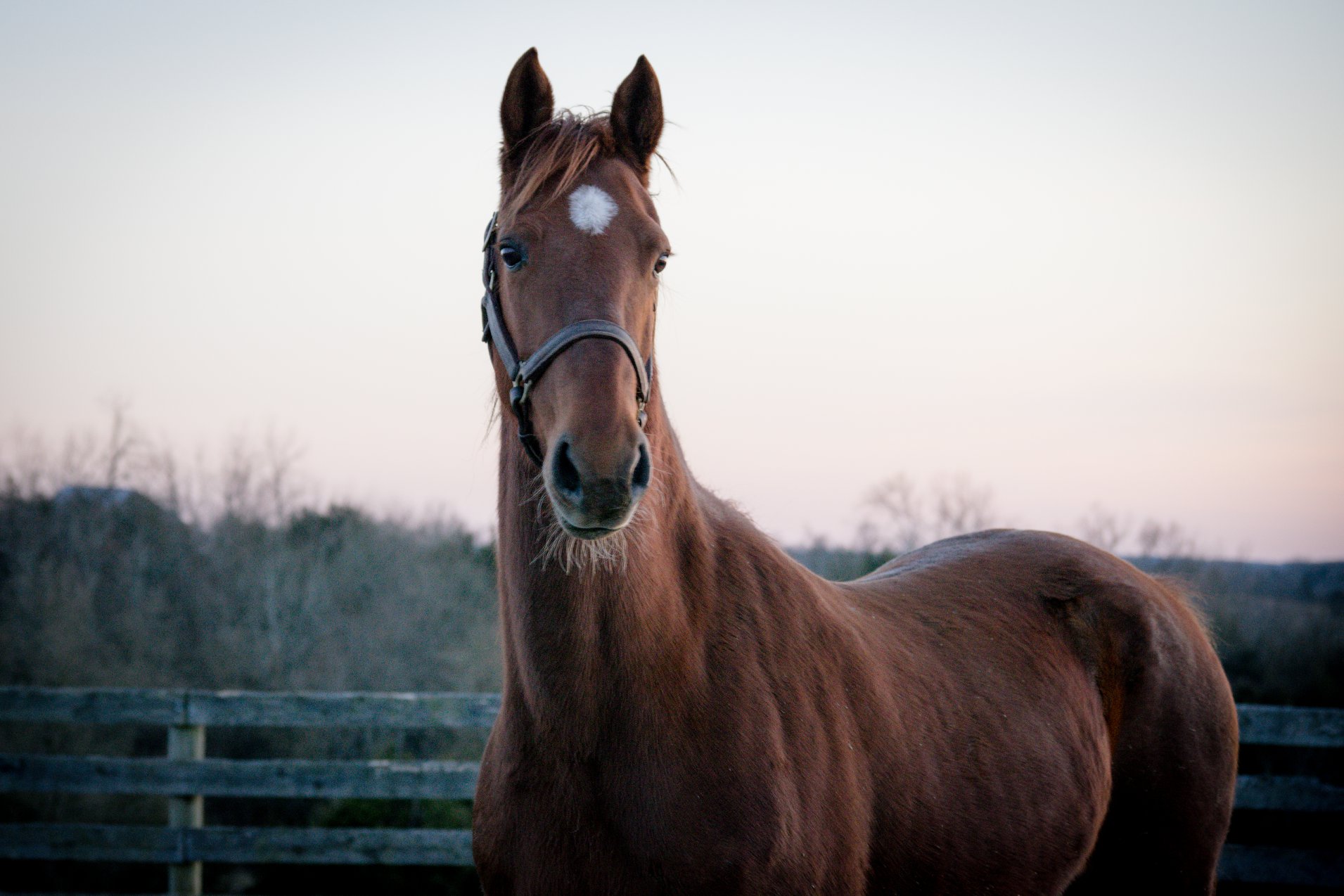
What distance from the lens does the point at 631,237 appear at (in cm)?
206

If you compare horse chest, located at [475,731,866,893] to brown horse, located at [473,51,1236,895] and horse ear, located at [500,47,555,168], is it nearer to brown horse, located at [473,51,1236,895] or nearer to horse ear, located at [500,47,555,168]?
brown horse, located at [473,51,1236,895]

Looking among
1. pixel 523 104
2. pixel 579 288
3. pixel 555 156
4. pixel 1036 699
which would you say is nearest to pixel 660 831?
pixel 579 288

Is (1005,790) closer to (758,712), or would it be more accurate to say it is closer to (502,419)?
(758,712)

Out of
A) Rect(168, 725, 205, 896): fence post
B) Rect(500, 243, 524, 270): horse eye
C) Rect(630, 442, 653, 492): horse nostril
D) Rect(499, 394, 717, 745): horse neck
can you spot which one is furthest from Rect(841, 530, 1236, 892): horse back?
Rect(168, 725, 205, 896): fence post

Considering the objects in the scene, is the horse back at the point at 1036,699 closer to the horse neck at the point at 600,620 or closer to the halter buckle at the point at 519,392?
the horse neck at the point at 600,620

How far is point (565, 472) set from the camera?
5.67ft

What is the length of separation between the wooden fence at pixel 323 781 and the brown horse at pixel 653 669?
3.59 meters

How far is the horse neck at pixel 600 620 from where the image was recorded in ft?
6.49

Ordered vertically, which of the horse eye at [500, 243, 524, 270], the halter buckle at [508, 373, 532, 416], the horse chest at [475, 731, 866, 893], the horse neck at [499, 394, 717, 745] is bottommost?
the horse chest at [475, 731, 866, 893]

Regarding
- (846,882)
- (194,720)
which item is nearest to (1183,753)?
(846,882)

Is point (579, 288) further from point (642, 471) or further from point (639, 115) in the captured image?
point (639, 115)

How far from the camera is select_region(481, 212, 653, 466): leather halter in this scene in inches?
72.7

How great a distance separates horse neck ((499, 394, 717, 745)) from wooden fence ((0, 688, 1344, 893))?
12.4 feet

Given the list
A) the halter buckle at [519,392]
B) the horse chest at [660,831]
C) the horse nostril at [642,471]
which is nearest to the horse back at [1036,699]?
the horse chest at [660,831]
